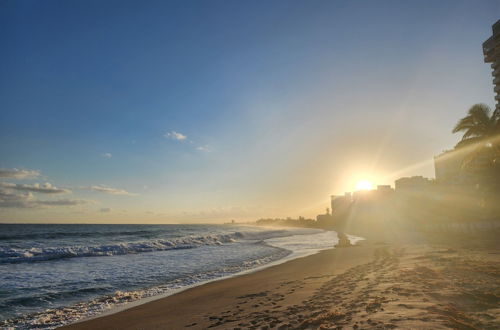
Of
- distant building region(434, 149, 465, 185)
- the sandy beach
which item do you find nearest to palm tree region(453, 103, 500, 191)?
the sandy beach

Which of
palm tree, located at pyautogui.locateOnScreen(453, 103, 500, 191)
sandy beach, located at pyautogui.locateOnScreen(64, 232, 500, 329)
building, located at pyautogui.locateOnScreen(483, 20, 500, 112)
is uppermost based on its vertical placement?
building, located at pyautogui.locateOnScreen(483, 20, 500, 112)

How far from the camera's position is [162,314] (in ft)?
27.4

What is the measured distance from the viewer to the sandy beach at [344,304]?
5.34m

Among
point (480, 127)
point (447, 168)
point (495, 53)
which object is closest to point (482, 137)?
point (480, 127)

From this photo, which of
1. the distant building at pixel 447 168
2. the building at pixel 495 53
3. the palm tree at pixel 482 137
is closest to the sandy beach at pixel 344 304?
the palm tree at pixel 482 137

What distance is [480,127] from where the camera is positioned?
2709 centimetres

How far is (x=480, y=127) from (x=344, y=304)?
27.9 meters

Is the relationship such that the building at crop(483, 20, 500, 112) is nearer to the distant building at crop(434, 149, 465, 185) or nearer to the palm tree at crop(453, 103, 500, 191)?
the palm tree at crop(453, 103, 500, 191)

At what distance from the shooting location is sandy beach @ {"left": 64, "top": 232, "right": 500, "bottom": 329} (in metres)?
5.34

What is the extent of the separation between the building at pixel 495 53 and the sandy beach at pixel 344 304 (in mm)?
25010

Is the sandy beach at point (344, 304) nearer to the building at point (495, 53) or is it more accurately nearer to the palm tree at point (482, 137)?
the palm tree at point (482, 137)

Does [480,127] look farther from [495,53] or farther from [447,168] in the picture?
[447,168]

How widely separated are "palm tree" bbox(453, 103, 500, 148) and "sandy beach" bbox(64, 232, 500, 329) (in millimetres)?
20493

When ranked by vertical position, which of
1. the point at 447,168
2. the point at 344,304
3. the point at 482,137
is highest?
the point at 447,168
